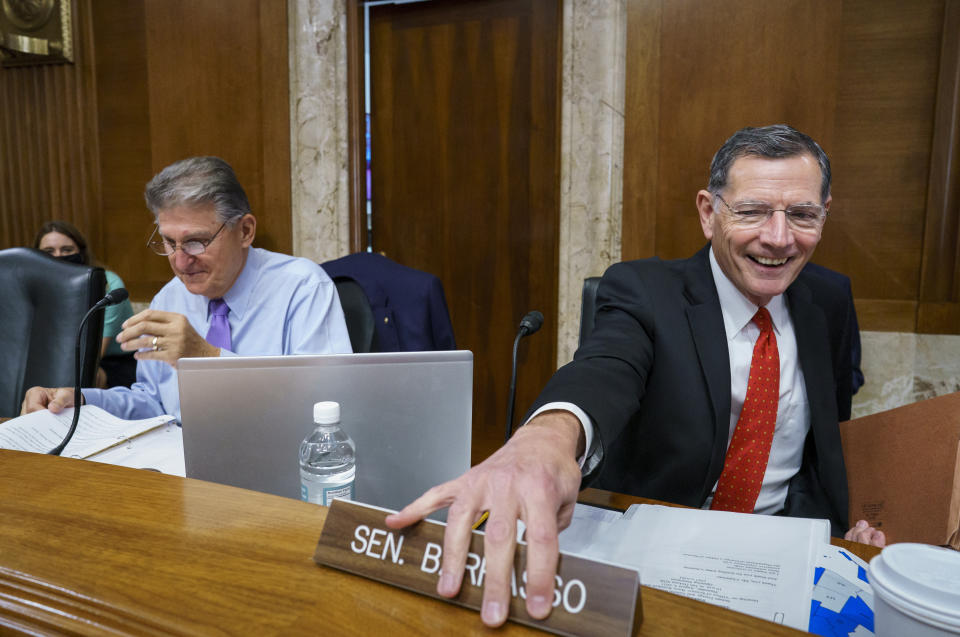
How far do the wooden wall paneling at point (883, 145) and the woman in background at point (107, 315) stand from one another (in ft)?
10.1

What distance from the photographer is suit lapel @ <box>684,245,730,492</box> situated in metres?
1.27

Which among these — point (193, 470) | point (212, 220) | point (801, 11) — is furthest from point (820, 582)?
point (801, 11)

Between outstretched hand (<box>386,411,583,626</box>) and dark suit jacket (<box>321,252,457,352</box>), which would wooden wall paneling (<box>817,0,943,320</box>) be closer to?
dark suit jacket (<box>321,252,457,352</box>)

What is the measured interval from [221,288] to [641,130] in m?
2.02

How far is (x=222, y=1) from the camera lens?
360 cm

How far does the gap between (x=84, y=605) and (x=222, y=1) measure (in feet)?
12.6

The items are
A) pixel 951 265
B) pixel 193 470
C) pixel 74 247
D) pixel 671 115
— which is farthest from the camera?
pixel 74 247

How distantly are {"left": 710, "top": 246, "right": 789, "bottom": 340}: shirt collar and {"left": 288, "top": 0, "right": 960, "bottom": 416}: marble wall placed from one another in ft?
5.48

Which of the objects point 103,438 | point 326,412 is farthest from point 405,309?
point 326,412

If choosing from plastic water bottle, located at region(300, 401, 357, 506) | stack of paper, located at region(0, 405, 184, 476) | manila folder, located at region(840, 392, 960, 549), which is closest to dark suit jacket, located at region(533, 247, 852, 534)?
manila folder, located at region(840, 392, 960, 549)

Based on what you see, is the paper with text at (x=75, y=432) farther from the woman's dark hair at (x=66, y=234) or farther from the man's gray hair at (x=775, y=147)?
the woman's dark hair at (x=66, y=234)

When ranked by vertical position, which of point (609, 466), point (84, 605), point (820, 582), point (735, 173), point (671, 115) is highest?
point (671, 115)

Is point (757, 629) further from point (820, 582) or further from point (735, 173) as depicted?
point (735, 173)

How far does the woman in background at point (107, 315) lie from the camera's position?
117 inches
